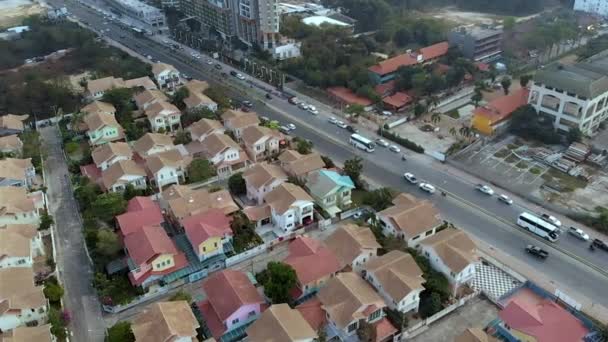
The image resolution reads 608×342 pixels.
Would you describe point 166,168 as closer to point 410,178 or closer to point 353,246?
point 353,246

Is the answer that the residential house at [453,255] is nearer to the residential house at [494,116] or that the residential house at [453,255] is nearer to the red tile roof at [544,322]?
the red tile roof at [544,322]

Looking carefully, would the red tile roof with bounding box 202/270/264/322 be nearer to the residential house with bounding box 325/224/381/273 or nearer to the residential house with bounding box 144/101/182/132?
the residential house with bounding box 325/224/381/273

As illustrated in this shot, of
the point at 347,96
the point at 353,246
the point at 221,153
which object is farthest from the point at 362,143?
the point at 353,246

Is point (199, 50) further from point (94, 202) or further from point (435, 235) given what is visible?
point (435, 235)

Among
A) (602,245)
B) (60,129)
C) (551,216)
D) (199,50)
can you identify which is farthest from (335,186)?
(199,50)

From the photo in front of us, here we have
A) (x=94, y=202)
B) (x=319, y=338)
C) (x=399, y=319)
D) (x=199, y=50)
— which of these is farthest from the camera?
(x=199, y=50)
